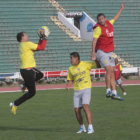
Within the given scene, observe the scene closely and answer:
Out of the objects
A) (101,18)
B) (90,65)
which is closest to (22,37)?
(101,18)

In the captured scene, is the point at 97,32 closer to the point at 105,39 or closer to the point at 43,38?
the point at 105,39

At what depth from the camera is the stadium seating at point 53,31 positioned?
31266 mm

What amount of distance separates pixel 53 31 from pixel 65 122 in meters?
21.9

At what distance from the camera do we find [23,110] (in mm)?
14773

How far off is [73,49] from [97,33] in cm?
2143

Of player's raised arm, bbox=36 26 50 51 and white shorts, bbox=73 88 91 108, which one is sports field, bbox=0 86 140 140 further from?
player's raised arm, bbox=36 26 50 51

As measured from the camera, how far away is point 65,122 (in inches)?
452

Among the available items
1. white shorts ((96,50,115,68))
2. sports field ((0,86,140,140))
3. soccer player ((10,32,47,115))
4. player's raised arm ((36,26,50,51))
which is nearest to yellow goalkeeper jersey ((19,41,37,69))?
soccer player ((10,32,47,115))

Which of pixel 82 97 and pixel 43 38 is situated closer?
pixel 82 97

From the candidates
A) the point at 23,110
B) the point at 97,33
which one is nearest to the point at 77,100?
the point at 97,33

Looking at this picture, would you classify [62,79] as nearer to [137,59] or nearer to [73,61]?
[137,59]

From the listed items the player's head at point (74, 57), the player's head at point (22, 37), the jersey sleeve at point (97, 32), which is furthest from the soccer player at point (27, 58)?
the player's head at point (74, 57)

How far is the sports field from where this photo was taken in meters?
9.25

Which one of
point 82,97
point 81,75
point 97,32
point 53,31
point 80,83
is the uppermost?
point 53,31
